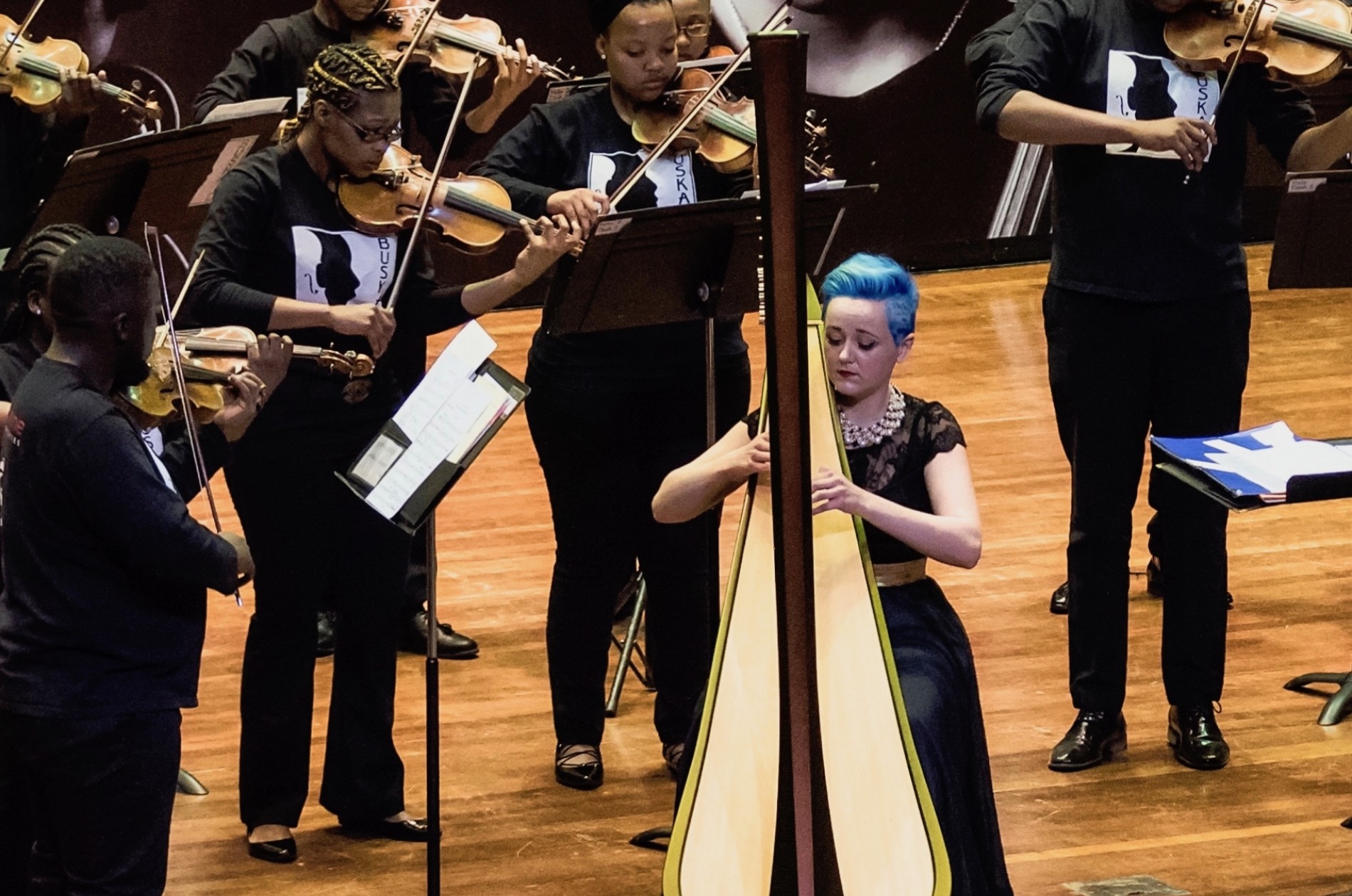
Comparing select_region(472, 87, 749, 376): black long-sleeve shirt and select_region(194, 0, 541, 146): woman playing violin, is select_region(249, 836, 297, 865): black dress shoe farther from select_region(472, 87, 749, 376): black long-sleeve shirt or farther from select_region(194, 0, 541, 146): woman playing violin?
select_region(194, 0, 541, 146): woman playing violin

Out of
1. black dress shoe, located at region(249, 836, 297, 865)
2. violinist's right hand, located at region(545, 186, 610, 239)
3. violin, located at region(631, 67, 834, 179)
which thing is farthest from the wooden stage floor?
violin, located at region(631, 67, 834, 179)

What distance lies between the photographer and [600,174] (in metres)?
4.07

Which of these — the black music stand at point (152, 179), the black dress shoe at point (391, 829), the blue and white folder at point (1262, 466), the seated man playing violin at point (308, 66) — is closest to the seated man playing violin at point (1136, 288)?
the blue and white folder at point (1262, 466)

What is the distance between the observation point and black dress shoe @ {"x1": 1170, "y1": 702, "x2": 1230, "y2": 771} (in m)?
4.15

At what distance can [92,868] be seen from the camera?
2.88 meters

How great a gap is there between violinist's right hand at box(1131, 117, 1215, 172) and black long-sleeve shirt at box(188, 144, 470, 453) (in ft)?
4.95

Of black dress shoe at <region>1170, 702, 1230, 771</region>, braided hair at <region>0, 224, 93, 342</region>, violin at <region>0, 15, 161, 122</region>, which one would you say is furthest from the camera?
violin at <region>0, 15, 161, 122</region>

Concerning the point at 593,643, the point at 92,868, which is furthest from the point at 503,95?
the point at 92,868

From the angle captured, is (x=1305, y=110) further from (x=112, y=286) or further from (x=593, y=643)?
(x=112, y=286)

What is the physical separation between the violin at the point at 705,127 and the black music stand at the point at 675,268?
0.38 metres

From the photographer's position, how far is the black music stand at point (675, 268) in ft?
11.5

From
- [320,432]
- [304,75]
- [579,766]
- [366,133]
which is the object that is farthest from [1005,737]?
[304,75]

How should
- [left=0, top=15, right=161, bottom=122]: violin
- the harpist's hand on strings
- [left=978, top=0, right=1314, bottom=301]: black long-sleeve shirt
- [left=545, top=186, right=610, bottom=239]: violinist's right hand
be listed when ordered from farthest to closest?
1. [left=0, top=15, right=161, bottom=122]: violin
2. [left=978, top=0, right=1314, bottom=301]: black long-sleeve shirt
3. [left=545, top=186, right=610, bottom=239]: violinist's right hand
4. the harpist's hand on strings

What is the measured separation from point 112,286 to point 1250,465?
1.73m
